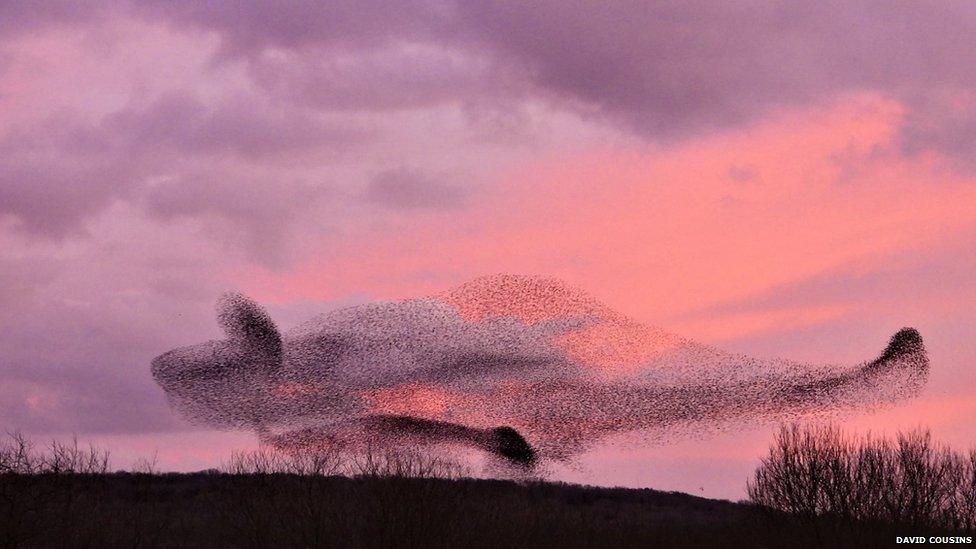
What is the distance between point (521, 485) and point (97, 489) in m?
18.8

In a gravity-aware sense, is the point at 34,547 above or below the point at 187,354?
below

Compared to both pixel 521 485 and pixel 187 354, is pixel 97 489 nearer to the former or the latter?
pixel 187 354

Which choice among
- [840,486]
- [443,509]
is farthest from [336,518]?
[840,486]

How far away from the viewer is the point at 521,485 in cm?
4594

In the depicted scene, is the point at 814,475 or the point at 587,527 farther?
the point at 587,527

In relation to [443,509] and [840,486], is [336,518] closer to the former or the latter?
[443,509]

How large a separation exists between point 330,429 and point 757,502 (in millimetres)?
15305

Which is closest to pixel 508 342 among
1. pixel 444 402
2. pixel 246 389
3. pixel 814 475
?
pixel 444 402

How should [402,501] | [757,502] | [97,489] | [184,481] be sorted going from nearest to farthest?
[402,501], [757,502], [97,489], [184,481]

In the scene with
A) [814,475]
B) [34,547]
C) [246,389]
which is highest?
[246,389]

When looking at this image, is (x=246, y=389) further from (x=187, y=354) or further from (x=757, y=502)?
(x=757, y=502)

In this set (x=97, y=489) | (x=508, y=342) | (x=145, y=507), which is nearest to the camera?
(x=508, y=342)

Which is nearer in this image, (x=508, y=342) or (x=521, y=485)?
(x=508, y=342)

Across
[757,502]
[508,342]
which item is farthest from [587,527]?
[508,342]
